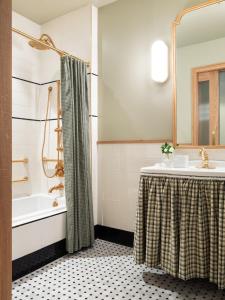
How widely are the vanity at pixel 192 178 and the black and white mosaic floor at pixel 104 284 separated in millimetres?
133

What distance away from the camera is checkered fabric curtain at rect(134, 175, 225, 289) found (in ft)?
5.21

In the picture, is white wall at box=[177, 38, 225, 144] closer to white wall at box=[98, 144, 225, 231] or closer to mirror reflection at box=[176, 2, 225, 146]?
mirror reflection at box=[176, 2, 225, 146]

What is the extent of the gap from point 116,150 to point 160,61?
97 centimetres

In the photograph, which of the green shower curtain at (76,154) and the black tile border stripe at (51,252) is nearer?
the black tile border stripe at (51,252)

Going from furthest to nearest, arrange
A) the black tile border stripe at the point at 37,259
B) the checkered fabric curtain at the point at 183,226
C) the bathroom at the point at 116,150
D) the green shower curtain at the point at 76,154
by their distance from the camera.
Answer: the green shower curtain at the point at 76,154
the black tile border stripe at the point at 37,259
the bathroom at the point at 116,150
the checkered fabric curtain at the point at 183,226

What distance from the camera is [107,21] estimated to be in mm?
2691

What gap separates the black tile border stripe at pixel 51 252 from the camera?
189 cm

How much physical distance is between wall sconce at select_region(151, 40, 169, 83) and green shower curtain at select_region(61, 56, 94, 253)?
2.27ft

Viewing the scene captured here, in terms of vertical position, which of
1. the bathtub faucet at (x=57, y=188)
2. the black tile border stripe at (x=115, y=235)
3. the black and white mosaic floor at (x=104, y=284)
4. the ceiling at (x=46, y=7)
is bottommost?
the black and white mosaic floor at (x=104, y=284)

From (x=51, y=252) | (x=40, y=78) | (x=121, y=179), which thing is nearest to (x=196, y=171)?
(x=121, y=179)

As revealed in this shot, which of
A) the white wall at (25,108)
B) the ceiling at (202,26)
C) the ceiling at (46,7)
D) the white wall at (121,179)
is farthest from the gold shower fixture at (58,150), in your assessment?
the ceiling at (202,26)

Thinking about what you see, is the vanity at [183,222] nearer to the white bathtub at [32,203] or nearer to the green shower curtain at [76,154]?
the green shower curtain at [76,154]

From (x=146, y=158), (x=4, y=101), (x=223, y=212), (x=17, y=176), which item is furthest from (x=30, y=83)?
(x=4, y=101)

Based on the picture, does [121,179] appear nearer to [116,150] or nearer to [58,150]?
[116,150]
